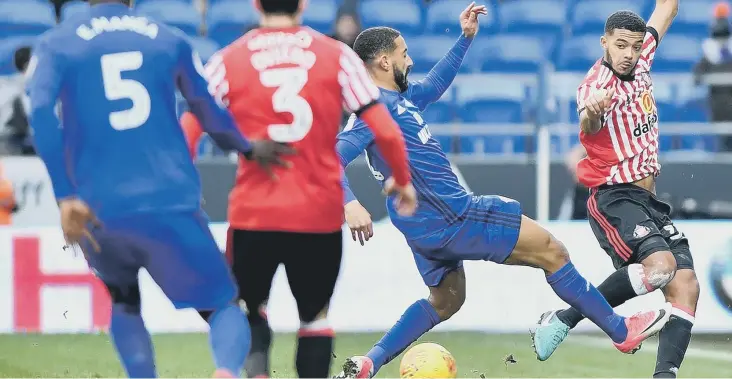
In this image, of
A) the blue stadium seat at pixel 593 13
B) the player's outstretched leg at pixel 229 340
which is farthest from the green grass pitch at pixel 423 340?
the blue stadium seat at pixel 593 13

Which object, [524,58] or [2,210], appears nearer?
[2,210]

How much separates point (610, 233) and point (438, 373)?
1331mm

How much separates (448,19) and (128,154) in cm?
996

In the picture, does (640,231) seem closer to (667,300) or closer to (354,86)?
(667,300)

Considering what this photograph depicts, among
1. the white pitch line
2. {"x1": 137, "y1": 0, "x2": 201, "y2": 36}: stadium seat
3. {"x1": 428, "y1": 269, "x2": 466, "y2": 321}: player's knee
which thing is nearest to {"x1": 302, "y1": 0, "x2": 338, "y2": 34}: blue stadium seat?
{"x1": 137, "y1": 0, "x2": 201, "y2": 36}: stadium seat

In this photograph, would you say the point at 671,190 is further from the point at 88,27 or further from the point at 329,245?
the point at 88,27

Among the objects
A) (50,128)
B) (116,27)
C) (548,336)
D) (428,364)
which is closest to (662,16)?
(548,336)

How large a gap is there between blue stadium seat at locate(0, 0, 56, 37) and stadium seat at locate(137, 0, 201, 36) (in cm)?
106

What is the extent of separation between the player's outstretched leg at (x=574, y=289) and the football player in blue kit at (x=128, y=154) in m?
2.19

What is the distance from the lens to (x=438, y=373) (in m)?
6.90

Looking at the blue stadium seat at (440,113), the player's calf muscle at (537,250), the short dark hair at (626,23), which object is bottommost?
the blue stadium seat at (440,113)

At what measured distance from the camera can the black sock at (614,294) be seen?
7.21 metres

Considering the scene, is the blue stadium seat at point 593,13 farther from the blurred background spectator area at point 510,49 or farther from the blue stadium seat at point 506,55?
the blue stadium seat at point 506,55

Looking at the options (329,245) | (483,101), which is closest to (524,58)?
(483,101)
